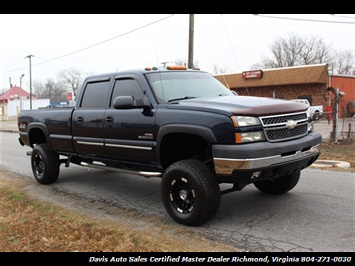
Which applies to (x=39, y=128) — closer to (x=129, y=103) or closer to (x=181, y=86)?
(x=129, y=103)

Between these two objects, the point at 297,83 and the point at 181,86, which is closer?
the point at 181,86

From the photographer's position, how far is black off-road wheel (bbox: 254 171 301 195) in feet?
17.5

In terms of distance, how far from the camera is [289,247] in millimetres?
3641

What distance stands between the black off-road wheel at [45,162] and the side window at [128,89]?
2213 mm

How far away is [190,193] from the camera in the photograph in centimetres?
433

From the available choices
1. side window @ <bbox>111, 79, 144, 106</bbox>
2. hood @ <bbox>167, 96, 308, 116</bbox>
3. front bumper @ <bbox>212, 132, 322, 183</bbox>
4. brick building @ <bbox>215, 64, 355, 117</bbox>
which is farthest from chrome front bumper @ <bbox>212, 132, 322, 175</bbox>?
brick building @ <bbox>215, 64, 355, 117</bbox>

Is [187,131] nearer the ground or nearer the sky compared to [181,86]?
nearer the ground

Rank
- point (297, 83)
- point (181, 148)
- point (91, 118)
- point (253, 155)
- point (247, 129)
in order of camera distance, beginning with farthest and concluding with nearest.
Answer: point (297, 83), point (91, 118), point (181, 148), point (247, 129), point (253, 155)

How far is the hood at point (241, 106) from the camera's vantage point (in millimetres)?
4023

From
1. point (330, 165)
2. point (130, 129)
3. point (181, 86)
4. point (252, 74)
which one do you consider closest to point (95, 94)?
point (130, 129)

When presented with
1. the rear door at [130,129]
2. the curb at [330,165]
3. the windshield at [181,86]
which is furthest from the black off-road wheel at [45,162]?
the curb at [330,165]

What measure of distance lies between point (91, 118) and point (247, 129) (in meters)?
2.83

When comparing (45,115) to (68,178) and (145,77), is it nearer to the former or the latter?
(68,178)

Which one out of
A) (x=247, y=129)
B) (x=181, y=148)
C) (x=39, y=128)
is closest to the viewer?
(x=247, y=129)
